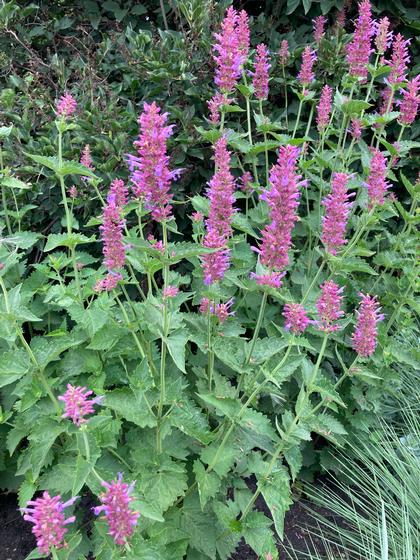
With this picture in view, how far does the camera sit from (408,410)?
10.3 ft

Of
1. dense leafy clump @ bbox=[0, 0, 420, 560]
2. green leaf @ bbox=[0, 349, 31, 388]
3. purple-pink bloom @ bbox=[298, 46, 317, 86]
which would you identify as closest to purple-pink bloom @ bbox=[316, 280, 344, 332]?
dense leafy clump @ bbox=[0, 0, 420, 560]

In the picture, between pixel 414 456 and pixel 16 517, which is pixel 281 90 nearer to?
pixel 414 456

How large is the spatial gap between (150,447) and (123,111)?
2059 millimetres

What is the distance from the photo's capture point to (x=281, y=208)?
1.81 m

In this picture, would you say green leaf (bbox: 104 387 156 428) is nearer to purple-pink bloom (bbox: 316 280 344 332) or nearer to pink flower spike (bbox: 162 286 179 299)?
pink flower spike (bbox: 162 286 179 299)

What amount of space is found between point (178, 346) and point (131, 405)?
0.90 ft

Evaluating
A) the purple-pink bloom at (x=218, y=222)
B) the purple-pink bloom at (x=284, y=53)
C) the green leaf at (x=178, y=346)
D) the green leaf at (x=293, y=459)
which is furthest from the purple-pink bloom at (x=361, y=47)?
the green leaf at (x=293, y=459)

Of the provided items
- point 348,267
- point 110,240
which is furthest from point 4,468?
point 348,267

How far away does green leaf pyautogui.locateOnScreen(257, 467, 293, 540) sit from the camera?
1943mm

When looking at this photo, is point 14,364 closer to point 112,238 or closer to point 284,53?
point 112,238

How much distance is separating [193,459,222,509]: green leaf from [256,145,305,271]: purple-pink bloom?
802 millimetres

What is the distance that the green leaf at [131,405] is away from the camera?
1.92 meters

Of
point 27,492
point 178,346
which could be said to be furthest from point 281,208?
point 27,492

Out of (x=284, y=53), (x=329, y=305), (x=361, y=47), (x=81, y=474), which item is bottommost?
(x=81, y=474)
